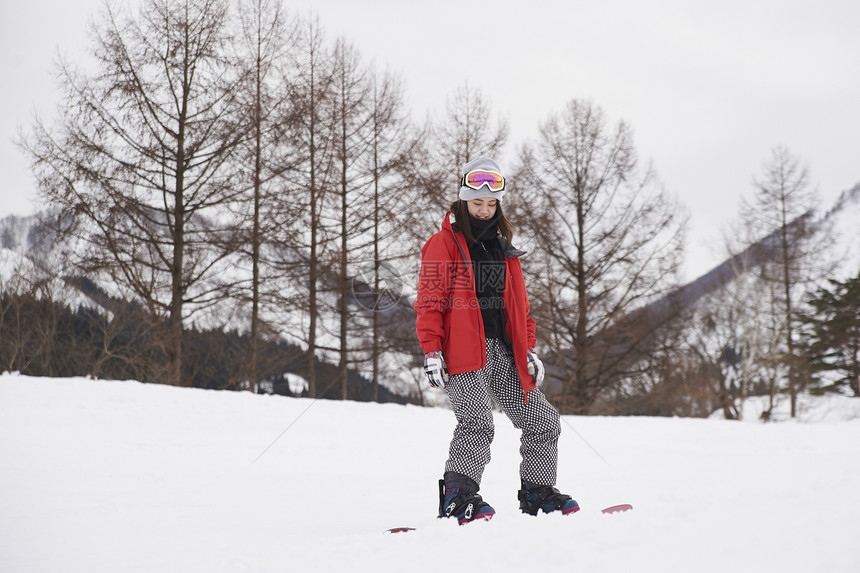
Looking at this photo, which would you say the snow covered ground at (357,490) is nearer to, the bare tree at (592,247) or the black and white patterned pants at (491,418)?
the black and white patterned pants at (491,418)

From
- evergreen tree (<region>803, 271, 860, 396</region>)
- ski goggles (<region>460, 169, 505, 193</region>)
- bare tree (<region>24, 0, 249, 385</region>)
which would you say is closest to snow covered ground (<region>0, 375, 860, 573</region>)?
ski goggles (<region>460, 169, 505, 193</region>)

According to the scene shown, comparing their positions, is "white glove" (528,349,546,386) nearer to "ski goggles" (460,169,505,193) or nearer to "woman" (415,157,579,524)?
"woman" (415,157,579,524)

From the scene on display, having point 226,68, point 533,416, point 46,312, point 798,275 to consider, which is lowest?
point 533,416

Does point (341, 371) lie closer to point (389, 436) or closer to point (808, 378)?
point (389, 436)

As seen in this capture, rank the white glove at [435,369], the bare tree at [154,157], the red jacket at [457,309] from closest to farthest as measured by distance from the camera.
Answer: the white glove at [435,369] < the red jacket at [457,309] < the bare tree at [154,157]

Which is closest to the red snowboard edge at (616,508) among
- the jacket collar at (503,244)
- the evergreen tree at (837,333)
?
the jacket collar at (503,244)

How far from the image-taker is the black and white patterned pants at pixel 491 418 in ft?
9.66

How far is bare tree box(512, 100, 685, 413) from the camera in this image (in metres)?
13.6

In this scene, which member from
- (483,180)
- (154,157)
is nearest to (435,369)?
(483,180)

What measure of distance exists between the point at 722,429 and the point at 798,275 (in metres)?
11.0

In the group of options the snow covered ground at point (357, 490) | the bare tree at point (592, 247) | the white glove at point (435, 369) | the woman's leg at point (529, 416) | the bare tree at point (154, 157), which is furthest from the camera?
the bare tree at point (592, 247)

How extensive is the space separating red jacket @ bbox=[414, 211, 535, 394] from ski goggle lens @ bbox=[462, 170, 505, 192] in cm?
25

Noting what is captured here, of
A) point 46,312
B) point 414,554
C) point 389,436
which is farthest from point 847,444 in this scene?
point 46,312

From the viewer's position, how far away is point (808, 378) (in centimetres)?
1627
